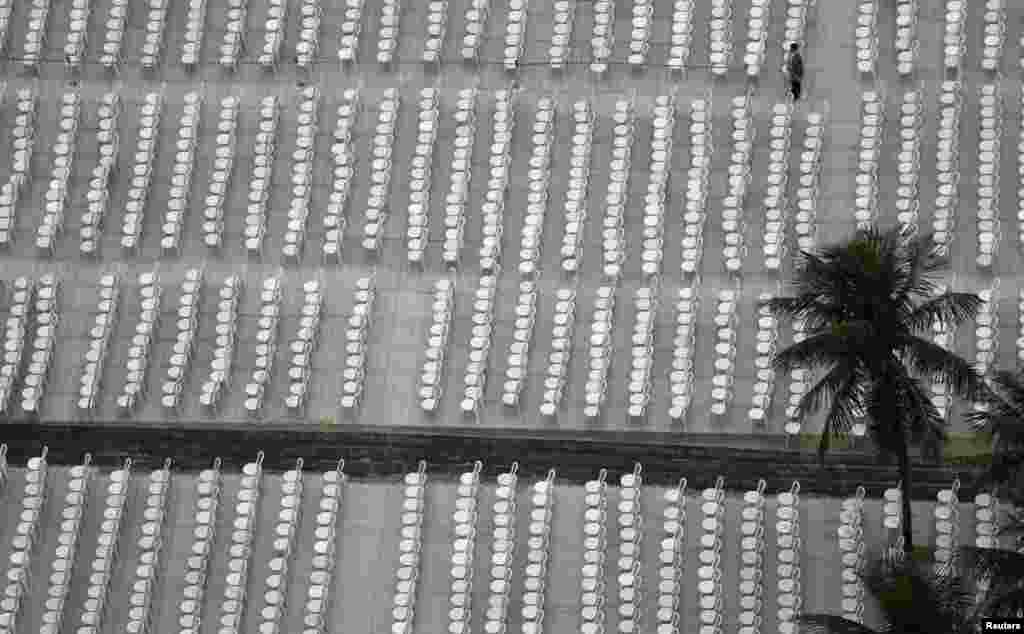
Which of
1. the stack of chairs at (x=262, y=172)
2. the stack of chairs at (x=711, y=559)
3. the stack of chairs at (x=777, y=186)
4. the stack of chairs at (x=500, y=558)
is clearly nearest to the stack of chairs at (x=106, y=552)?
the stack of chairs at (x=262, y=172)

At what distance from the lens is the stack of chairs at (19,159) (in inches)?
2638

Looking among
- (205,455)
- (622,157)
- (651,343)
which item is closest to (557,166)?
(622,157)

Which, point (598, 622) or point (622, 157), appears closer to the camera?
point (598, 622)

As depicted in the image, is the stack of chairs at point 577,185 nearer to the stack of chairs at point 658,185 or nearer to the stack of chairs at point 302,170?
the stack of chairs at point 658,185

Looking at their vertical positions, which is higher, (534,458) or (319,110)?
(319,110)

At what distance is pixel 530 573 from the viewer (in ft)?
192

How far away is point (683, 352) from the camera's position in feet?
204

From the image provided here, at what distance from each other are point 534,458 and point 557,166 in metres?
9.71

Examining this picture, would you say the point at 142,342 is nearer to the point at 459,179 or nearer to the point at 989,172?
the point at 459,179

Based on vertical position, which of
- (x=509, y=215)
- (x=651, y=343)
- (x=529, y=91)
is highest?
(x=529, y=91)

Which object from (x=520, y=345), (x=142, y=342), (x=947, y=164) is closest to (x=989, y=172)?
(x=947, y=164)

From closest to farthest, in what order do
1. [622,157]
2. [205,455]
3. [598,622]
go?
[598,622], [205,455], [622,157]

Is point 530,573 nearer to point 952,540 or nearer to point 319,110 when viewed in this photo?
point 952,540

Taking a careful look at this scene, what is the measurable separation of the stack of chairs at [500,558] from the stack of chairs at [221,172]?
1189 cm
